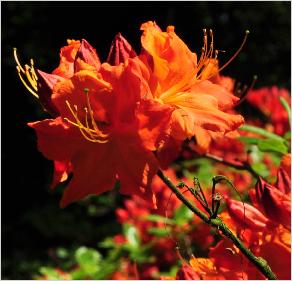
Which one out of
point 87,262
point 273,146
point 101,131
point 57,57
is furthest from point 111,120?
point 57,57

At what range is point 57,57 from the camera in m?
5.42

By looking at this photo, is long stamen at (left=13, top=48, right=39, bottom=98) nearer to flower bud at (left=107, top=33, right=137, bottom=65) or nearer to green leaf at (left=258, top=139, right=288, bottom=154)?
flower bud at (left=107, top=33, right=137, bottom=65)

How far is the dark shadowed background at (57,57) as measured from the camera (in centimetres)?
514

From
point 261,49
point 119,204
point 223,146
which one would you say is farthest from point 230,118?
point 261,49

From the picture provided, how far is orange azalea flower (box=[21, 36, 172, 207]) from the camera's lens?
771mm

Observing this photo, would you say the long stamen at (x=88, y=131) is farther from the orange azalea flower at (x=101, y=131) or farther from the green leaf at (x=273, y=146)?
the green leaf at (x=273, y=146)

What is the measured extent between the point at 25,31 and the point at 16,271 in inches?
96.4

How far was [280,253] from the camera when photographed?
2.79 ft

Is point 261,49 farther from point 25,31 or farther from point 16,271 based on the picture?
point 16,271

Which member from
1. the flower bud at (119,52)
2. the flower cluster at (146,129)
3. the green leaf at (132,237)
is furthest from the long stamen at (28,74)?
the green leaf at (132,237)

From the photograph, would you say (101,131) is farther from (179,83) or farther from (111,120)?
(179,83)

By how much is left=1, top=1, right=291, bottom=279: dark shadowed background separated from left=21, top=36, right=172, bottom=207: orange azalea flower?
3.76m

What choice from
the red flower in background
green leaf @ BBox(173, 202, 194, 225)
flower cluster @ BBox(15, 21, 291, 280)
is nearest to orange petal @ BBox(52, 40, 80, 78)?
flower cluster @ BBox(15, 21, 291, 280)

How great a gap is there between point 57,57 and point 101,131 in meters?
4.73
